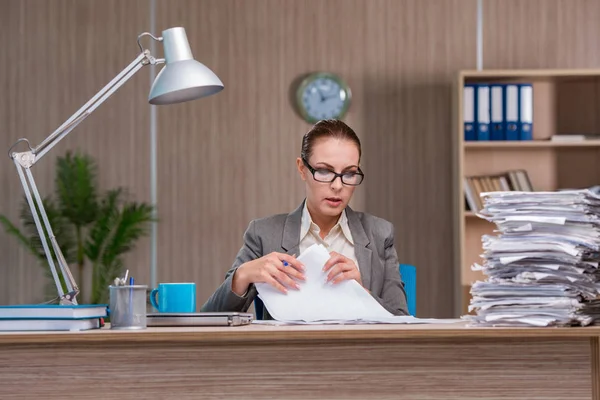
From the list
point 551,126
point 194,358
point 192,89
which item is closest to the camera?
point 194,358

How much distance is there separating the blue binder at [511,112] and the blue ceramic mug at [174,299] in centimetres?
325

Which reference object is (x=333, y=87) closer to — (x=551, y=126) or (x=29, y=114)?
(x=551, y=126)

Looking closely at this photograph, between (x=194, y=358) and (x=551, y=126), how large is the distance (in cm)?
393

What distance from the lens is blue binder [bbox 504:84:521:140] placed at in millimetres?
4957

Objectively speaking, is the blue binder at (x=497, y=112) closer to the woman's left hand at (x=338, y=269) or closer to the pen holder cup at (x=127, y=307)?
the woman's left hand at (x=338, y=269)

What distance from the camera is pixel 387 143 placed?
5.39m

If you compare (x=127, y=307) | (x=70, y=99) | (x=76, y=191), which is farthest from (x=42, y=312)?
(x=70, y=99)

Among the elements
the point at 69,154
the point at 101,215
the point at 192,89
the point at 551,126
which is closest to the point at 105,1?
the point at 69,154

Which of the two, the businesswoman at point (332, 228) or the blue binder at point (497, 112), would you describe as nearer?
the businesswoman at point (332, 228)

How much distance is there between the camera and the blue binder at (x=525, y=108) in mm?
4965

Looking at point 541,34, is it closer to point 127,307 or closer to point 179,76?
point 179,76

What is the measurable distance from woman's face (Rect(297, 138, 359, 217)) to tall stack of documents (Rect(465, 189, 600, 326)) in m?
0.75

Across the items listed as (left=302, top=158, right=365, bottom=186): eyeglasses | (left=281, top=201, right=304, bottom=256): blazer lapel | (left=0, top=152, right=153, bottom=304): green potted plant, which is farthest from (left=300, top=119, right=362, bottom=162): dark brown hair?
(left=0, top=152, right=153, bottom=304): green potted plant

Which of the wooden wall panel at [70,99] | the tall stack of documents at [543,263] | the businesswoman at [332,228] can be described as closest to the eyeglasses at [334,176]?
the businesswoman at [332,228]
